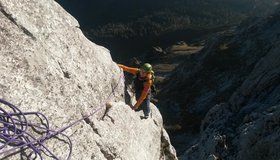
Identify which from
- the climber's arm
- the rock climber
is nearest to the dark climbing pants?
the rock climber

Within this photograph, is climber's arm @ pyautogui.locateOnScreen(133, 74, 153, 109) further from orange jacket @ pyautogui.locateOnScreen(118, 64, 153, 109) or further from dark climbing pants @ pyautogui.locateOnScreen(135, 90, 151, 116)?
dark climbing pants @ pyautogui.locateOnScreen(135, 90, 151, 116)

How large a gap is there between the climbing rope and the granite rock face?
0.13 m

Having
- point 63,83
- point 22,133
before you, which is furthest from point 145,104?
point 22,133

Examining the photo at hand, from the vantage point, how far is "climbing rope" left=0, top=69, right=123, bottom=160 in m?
11.7

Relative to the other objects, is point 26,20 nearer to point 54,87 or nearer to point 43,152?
point 54,87

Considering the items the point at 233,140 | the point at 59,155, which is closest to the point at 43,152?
the point at 59,155

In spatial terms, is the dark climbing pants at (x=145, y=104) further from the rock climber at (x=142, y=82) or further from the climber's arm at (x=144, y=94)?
the climber's arm at (x=144, y=94)

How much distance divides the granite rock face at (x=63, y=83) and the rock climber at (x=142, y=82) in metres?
1.60

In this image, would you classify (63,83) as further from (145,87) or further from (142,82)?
(142,82)

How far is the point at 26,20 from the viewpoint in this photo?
47.8ft

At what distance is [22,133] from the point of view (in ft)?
40.1

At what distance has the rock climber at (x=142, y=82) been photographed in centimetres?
2133

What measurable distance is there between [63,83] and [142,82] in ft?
23.6

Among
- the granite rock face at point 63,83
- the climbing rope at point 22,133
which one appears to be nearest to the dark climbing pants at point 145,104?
the granite rock face at point 63,83
